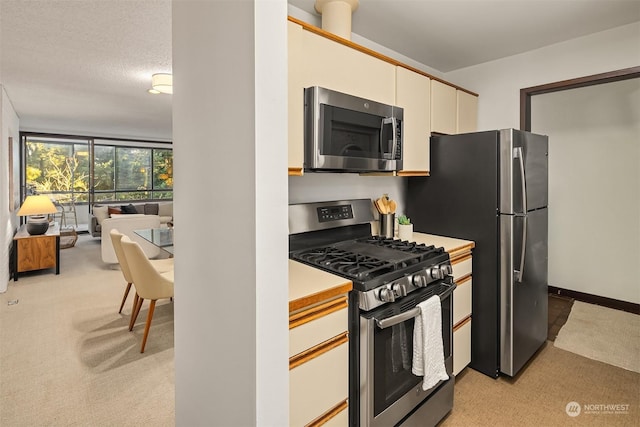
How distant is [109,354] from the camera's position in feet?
8.61

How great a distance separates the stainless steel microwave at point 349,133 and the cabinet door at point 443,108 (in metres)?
0.54

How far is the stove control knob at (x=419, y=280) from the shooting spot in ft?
5.55

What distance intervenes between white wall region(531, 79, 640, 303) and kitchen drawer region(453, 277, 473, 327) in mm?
2265

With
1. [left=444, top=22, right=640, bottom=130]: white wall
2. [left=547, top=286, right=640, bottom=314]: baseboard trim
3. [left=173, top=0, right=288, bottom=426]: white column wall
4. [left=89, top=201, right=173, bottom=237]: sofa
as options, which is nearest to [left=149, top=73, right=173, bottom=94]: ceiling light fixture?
[left=173, top=0, right=288, bottom=426]: white column wall

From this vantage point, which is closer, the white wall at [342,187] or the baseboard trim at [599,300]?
the white wall at [342,187]

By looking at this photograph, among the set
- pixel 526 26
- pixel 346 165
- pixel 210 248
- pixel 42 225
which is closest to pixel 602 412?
pixel 346 165

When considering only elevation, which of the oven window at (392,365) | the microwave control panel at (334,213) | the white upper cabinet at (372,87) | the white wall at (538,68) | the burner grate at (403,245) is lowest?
the oven window at (392,365)

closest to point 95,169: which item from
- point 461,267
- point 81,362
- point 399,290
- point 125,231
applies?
point 125,231

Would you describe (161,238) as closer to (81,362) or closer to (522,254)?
(81,362)

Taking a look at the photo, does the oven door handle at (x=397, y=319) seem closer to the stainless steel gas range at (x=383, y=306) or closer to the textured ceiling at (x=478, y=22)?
the stainless steel gas range at (x=383, y=306)

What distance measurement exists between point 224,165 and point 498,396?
2090 millimetres

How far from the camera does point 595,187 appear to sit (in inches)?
143

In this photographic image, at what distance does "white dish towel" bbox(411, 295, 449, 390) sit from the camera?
64.8 inches

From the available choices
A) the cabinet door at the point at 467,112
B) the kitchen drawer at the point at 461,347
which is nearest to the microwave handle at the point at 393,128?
the cabinet door at the point at 467,112
